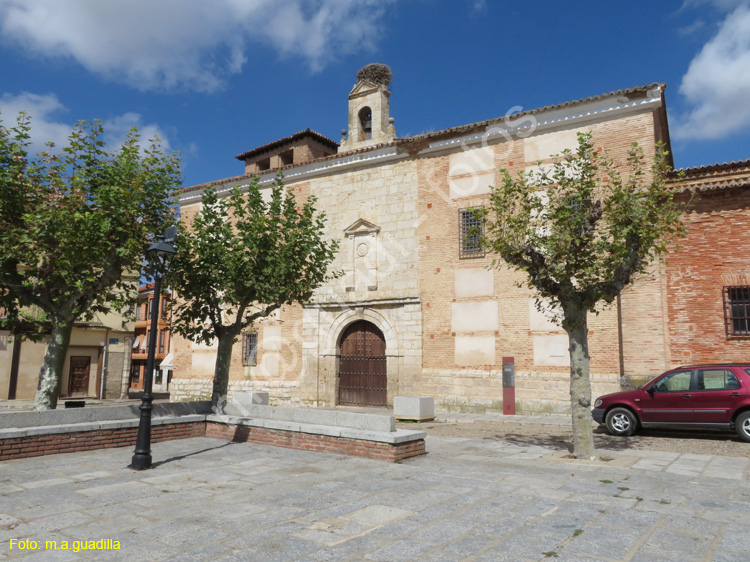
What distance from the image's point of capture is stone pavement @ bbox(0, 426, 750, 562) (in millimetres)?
4492

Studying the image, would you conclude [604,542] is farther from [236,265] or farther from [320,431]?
[236,265]

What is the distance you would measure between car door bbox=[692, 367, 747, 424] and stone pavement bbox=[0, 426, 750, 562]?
2044 millimetres

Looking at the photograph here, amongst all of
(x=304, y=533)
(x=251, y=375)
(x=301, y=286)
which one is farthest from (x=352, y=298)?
(x=304, y=533)

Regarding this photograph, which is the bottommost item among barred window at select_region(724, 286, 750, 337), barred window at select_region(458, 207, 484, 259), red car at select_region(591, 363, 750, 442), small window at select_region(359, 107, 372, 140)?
red car at select_region(591, 363, 750, 442)

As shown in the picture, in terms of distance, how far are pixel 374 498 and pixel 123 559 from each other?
9.21ft

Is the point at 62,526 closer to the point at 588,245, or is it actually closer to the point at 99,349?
the point at 588,245

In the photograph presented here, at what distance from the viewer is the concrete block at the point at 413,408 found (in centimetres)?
1461

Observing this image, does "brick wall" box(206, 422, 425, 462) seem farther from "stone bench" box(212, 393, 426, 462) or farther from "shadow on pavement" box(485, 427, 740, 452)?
"shadow on pavement" box(485, 427, 740, 452)

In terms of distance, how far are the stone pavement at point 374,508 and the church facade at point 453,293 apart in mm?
6577

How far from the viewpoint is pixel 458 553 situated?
4.41 meters

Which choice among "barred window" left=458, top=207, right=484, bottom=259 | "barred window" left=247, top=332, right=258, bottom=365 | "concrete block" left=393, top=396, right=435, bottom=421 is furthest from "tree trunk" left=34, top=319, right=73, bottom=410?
"barred window" left=458, top=207, right=484, bottom=259

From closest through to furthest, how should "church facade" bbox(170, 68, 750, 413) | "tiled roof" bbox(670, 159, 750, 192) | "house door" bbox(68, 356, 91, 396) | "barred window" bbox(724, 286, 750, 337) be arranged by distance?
"barred window" bbox(724, 286, 750, 337) → "church facade" bbox(170, 68, 750, 413) → "tiled roof" bbox(670, 159, 750, 192) → "house door" bbox(68, 356, 91, 396)

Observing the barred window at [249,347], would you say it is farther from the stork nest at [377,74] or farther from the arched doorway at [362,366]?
the stork nest at [377,74]

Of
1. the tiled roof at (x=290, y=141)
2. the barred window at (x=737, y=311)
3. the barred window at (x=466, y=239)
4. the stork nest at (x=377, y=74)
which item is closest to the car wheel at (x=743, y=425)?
the barred window at (x=737, y=311)
